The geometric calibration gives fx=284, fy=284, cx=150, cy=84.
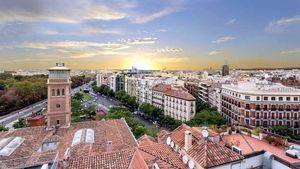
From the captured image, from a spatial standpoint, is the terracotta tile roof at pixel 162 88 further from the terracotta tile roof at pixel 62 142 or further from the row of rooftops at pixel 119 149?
the row of rooftops at pixel 119 149

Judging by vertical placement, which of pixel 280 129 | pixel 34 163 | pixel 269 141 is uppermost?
pixel 269 141

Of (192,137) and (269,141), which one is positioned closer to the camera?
(192,137)

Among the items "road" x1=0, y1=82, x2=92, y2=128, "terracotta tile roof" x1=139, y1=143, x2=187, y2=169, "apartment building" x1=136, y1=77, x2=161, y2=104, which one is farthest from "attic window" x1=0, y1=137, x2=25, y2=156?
"apartment building" x1=136, y1=77, x2=161, y2=104

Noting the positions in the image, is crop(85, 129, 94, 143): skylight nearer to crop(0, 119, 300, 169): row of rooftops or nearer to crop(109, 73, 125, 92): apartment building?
crop(0, 119, 300, 169): row of rooftops

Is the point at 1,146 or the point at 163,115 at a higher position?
the point at 1,146

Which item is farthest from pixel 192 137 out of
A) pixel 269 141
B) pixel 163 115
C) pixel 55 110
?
pixel 163 115

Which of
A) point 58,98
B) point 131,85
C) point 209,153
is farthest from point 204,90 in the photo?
point 209,153

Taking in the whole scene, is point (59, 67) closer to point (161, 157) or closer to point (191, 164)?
point (161, 157)

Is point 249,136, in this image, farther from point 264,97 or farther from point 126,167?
point 264,97
